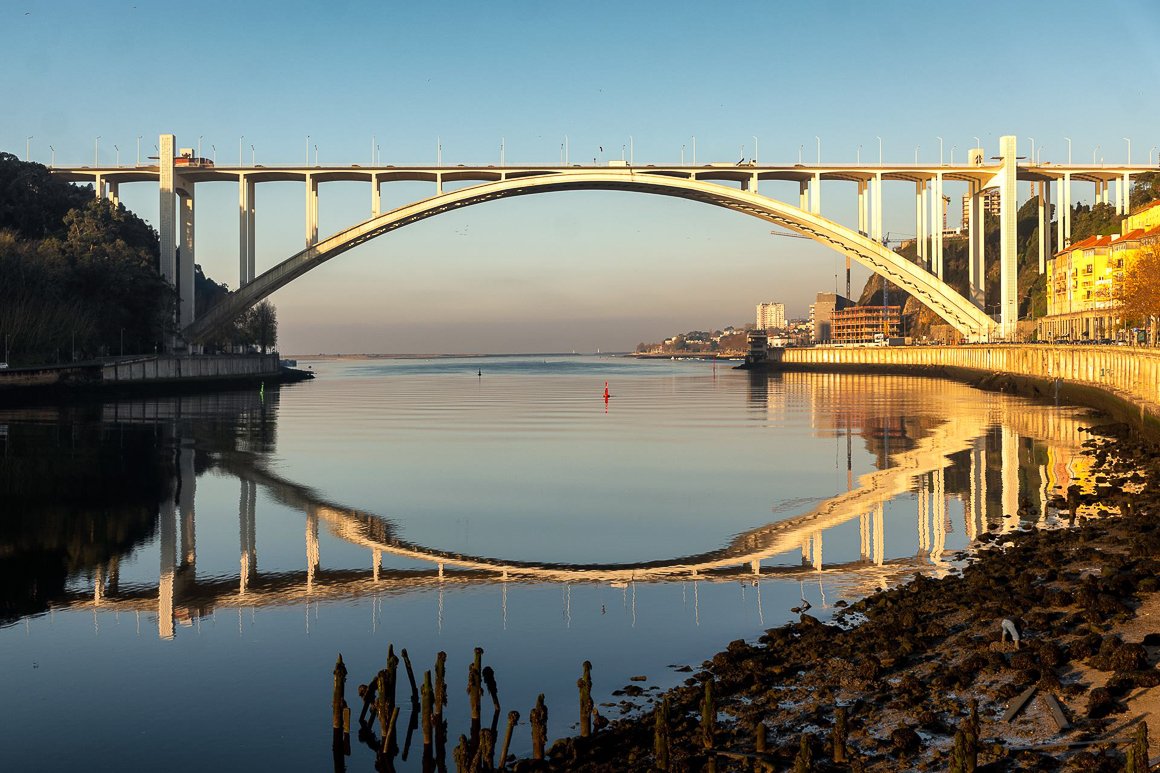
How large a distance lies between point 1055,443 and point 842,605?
2344 cm

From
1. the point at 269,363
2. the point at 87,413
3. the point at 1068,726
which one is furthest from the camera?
the point at 269,363

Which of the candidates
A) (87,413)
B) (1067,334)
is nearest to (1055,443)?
(87,413)

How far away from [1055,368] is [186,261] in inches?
2192

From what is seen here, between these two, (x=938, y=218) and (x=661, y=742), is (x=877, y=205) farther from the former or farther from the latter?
(x=661, y=742)

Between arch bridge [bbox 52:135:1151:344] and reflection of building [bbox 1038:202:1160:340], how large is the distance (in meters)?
5.92

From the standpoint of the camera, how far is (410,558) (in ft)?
54.0

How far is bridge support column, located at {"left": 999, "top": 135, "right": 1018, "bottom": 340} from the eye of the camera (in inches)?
2862

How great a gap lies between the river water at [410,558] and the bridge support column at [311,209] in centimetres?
3272

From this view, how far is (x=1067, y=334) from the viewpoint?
86.9 metres

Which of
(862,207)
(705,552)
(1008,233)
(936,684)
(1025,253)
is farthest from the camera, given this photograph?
(1025,253)

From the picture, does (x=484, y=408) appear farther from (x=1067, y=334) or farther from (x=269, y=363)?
(x=1067, y=334)

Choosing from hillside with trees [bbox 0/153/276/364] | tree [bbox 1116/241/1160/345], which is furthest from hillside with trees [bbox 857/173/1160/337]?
hillside with trees [bbox 0/153/276/364]

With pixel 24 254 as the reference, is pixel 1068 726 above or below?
below

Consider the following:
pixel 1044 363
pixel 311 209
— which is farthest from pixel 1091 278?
pixel 311 209
